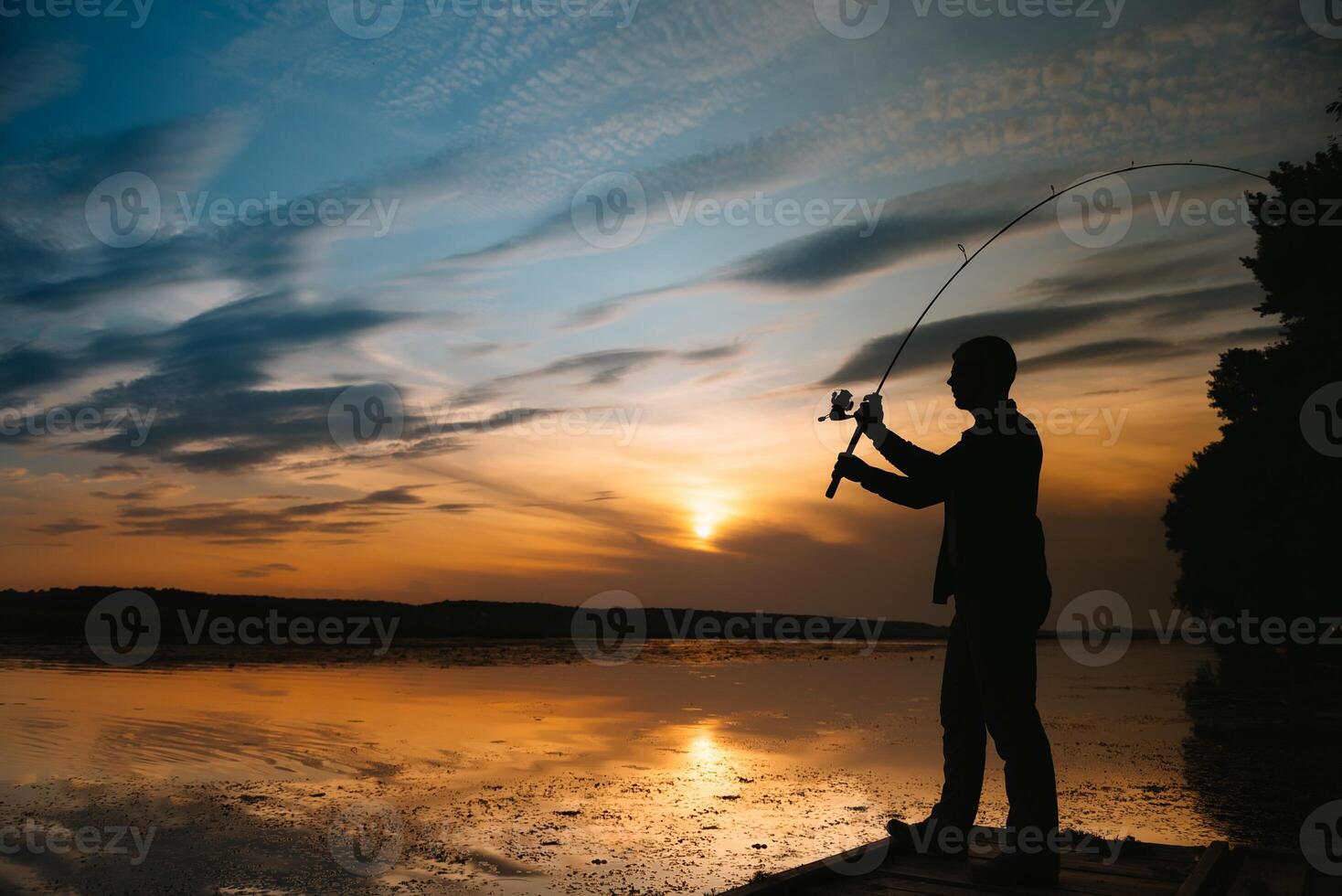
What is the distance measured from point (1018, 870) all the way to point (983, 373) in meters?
2.48

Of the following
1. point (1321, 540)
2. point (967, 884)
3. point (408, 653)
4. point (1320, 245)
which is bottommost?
point (408, 653)

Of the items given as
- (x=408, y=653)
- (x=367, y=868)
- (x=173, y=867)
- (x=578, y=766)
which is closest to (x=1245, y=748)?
(x=578, y=766)

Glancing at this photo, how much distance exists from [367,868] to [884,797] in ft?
16.7

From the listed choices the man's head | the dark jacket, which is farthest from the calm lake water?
the man's head

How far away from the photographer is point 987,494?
5.08 meters

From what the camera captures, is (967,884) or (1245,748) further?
(1245,748)

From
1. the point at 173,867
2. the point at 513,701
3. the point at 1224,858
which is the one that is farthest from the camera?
the point at 513,701

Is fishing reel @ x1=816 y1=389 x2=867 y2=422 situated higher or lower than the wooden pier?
higher

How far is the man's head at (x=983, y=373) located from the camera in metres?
5.28

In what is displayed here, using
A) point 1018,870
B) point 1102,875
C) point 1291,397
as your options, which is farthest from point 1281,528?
point 1018,870

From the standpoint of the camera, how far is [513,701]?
20297 mm

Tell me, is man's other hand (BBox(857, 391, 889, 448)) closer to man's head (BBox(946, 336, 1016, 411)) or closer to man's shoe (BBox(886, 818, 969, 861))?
man's head (BBox(946, 336, 1016, 411))

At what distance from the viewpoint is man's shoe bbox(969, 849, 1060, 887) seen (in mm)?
4762

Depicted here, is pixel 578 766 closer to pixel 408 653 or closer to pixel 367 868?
pixel 367 868
